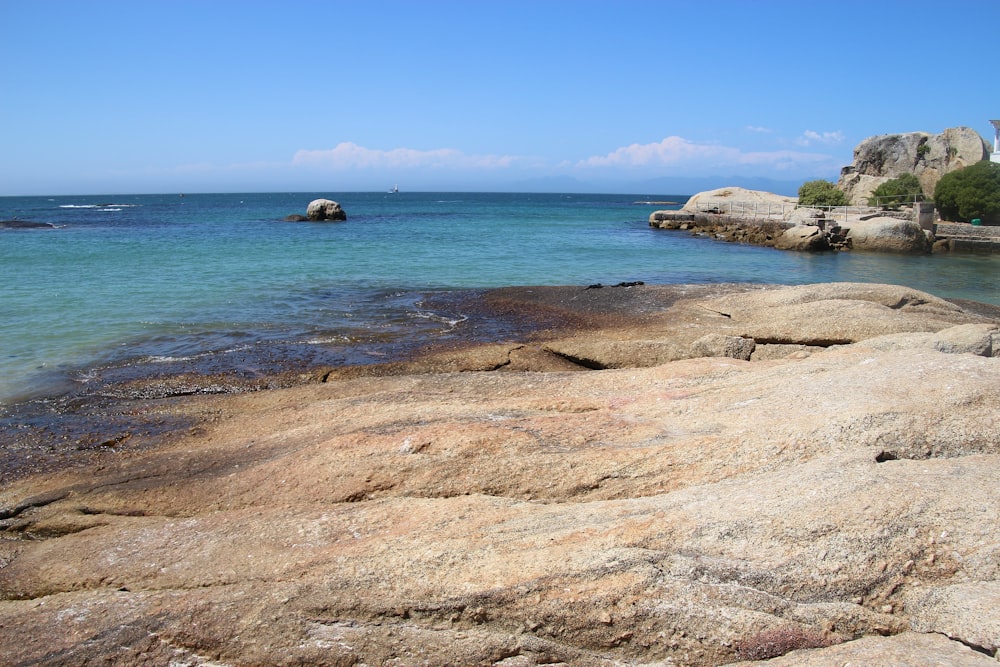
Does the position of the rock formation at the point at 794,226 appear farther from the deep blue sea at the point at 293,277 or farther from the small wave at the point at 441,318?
the small wave at the point at 441,318

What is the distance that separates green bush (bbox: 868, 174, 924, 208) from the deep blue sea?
15196 mm

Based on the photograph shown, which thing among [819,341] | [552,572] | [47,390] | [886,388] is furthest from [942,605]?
[47,390]

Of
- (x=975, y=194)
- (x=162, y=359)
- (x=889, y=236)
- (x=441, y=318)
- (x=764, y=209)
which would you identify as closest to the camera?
(x=162, y=359)

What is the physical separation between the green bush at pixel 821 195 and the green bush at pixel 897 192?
10.2ft

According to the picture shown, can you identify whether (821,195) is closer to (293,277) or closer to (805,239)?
(805,239)

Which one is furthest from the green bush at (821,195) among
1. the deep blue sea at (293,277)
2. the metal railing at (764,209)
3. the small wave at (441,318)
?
the small wave at (441,318)

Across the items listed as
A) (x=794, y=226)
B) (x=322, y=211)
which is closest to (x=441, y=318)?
(x=794, y=226)

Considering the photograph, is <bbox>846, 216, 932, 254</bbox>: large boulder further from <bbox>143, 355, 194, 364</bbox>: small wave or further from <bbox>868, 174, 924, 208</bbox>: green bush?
<bbox>143, 355, 194, 364</bbox>: small wave

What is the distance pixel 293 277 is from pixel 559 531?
79.2ft

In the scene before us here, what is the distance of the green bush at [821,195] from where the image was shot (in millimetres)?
57406

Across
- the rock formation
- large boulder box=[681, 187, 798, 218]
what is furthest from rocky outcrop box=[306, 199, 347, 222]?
large boulder box=[681, 187, 798, 218]

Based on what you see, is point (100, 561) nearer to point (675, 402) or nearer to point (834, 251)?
point (675, 402)

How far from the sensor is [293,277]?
27.5 metres

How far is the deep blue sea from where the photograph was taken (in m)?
16.8
